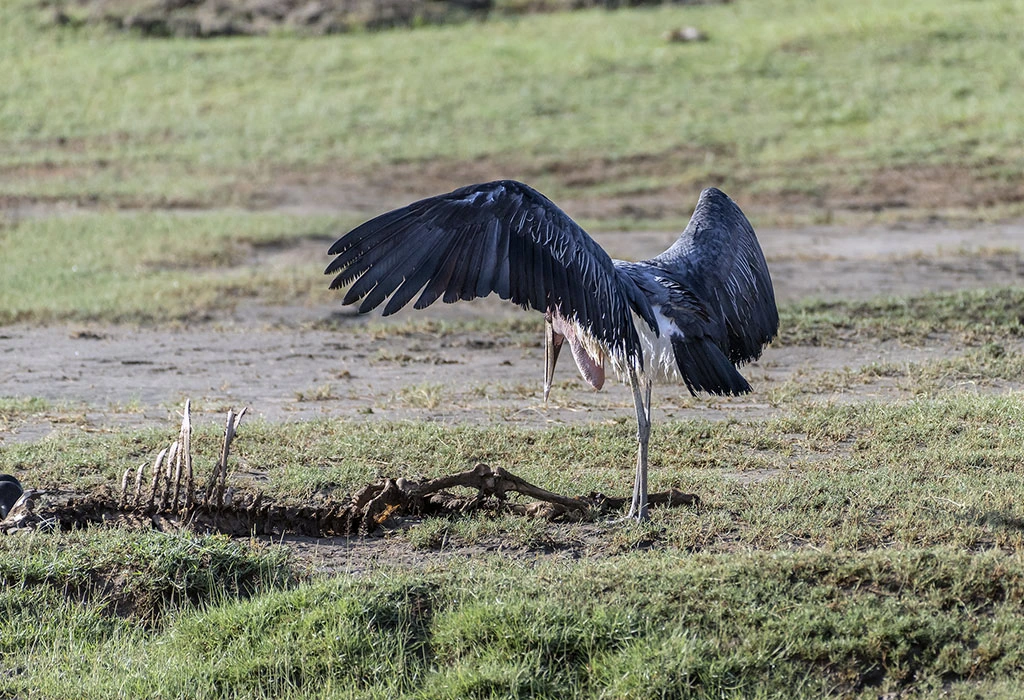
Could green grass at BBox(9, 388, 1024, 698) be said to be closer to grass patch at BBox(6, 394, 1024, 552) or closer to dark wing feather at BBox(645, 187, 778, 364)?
grass patch at BBox(6, 394, 1024, 552)

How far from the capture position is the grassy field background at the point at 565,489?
4.20 m

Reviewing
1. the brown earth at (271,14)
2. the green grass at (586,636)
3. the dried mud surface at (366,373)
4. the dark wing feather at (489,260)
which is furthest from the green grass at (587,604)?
the brown earth at (271,14)

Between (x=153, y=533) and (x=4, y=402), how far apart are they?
2.77 metres

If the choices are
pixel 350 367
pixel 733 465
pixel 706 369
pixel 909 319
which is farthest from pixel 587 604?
pixel 909 319

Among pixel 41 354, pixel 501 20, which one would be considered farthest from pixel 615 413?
pixel 501 20

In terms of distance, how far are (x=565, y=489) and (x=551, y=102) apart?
14.2 m

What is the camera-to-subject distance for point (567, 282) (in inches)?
192

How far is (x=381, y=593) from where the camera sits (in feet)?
14.6

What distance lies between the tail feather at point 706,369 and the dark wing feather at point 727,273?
0.30 m

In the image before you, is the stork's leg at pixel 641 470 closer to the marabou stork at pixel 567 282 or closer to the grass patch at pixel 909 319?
the marabou stork at pixel 567 282

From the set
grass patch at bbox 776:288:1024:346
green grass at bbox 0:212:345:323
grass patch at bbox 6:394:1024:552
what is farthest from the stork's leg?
green grass at bbox 0:212:345:323

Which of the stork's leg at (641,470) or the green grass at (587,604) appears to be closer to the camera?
the green grass at (587,604)

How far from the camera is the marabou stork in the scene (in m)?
4.61

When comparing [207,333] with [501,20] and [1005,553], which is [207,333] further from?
[501,20]
